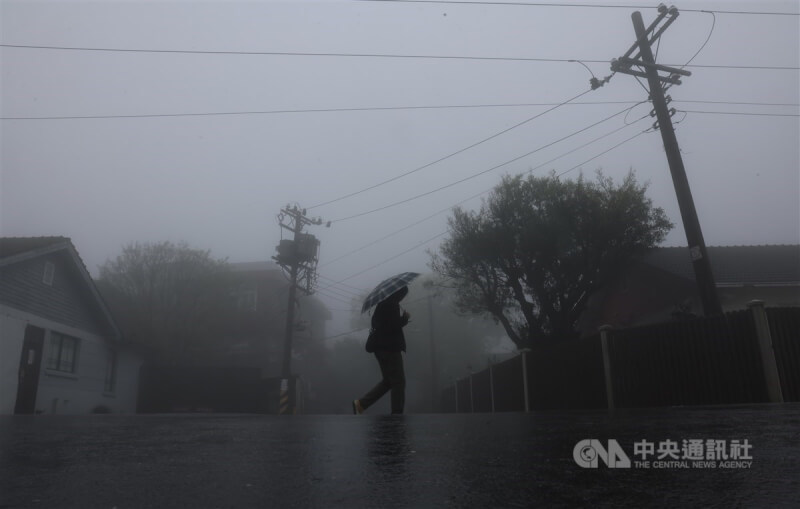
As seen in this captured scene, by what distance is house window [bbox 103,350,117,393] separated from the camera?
25.0 meters

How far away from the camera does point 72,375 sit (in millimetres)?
21688

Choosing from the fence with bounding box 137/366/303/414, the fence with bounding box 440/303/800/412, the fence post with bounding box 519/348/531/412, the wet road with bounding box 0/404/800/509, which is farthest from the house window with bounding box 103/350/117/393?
the wet road with bounding box 0/404/800/509

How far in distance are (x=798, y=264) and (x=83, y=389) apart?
25.5 metres

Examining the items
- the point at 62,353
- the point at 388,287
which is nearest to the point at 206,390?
the point at 62,353

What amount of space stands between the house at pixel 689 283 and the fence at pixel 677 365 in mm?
3928

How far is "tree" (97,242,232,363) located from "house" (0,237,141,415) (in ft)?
23.3

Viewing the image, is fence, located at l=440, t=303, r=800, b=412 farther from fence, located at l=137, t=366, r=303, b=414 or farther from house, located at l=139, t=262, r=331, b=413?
fence, located at l=137, t=366, r=303, b=414

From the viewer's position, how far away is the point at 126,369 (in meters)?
26.8

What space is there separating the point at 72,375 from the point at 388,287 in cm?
1901

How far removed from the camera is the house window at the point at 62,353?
→ 20.8m

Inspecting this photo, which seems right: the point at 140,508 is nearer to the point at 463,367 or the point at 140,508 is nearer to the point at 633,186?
the point at 633,186

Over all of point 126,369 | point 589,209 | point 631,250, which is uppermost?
point 589,209

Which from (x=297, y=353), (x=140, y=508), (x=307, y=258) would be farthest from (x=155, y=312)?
(x=140, y=508)

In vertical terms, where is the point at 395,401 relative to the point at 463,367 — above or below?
below
